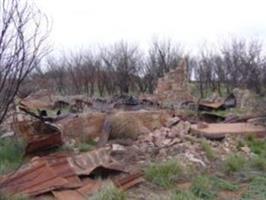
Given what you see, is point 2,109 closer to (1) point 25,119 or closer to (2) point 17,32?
(2) point 17,32

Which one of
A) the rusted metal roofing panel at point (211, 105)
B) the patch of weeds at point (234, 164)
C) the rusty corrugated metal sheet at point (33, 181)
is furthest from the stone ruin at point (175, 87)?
the rusty corrugated metal sheet at point (33, 181)

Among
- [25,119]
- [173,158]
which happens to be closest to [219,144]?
[173,158]

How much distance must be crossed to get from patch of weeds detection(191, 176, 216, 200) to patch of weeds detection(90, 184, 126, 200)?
1.18m

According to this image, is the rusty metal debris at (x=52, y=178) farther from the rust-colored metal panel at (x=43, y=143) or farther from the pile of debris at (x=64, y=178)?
the rust-colored metal panel at (x=43, y=143)

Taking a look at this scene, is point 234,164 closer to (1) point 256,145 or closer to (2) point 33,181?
(1) point 256,145

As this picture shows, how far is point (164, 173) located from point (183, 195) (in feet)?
3.95

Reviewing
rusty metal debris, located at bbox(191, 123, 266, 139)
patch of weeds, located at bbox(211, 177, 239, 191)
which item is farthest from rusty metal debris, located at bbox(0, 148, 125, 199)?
rusty metal debris, located at bbox(191, 123, 266, 139)

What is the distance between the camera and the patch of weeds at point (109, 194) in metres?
5.56

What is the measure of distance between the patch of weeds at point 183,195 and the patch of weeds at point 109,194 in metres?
0.61

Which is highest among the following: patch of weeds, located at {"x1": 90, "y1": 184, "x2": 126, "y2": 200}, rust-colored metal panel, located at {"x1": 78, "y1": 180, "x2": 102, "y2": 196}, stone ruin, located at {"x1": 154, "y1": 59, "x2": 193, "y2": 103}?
stone ruin, located at {"x1": 154, "y1": 59, "x2": 193, "y2": 103}

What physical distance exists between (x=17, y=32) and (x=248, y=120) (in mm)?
7871

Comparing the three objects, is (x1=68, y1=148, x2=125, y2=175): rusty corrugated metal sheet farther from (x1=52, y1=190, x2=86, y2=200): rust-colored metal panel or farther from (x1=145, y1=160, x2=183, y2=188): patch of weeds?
(x1=52, y1=190, x2=86, y2=200): rust-colored metal panel

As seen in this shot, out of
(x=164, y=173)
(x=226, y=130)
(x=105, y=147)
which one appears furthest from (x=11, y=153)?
(x=226, y=130)

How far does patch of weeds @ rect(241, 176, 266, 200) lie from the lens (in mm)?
6379
